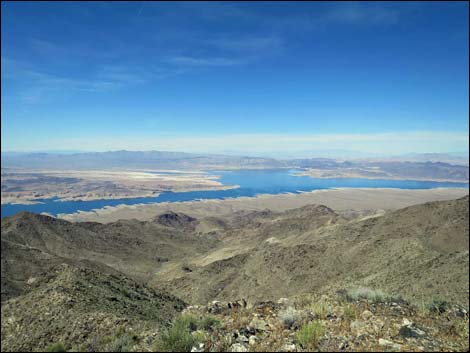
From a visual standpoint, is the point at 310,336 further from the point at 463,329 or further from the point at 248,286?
the point at 248,286

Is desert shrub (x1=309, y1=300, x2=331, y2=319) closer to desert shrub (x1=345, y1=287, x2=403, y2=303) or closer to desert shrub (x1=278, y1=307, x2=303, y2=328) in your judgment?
desert shrub (x1=278, y1=307, x2=303, y2=328)

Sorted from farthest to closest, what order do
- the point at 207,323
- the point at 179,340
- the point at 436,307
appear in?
the point at 436,307 → the point at 207,323 → the point at 179,340

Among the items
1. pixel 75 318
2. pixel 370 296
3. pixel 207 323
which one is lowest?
pixel 75 318

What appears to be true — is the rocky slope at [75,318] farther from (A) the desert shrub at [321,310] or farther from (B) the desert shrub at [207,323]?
(A) the desert shrub at [321,310]

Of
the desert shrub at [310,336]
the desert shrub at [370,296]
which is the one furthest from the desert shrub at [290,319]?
the desert shrub at [370,296]

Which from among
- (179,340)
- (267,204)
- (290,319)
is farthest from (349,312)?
(267,204)

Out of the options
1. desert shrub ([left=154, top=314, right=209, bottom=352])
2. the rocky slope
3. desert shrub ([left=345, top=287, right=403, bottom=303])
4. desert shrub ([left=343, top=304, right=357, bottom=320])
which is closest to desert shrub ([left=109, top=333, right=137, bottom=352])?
the rocky slope

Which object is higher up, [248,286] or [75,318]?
[75,318]
